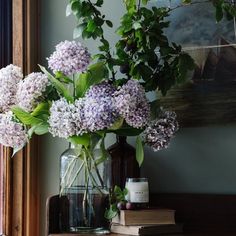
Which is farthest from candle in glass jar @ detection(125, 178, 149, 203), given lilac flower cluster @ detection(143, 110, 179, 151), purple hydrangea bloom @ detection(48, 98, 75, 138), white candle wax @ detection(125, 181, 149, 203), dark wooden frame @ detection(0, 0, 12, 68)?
dark wooden frame @ detection(0, 0, 12, 68)

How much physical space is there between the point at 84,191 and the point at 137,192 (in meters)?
0.14

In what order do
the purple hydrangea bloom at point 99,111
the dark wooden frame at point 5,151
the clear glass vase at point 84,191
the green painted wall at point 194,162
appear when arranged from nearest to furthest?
the purple hydrangea bloom at point 99,111, the clear glass vase at point 84,191, the green painted wall at point 194,162, the dark wooden frame at point 5,151

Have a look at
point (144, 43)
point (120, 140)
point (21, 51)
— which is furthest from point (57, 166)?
point (144, 43)

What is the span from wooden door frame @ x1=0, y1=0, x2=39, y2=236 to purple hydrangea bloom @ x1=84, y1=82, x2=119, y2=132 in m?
0.47

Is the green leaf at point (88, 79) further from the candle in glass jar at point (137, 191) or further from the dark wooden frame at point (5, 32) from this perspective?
the dark wooden frame at point (5, 32)

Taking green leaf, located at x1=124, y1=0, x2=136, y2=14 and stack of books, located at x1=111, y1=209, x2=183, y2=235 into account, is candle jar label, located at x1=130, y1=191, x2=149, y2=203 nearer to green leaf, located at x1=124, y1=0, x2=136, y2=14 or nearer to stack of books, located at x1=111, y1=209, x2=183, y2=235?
stack of books, located at x1=111, y1=209, x2=183, y2=235

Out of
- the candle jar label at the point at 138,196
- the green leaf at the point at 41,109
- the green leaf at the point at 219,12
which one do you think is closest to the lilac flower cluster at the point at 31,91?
the green leaf at the point at 41,109

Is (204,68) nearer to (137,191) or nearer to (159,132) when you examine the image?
(159,132)

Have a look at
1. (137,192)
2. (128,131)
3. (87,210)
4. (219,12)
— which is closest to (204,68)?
(219,12)

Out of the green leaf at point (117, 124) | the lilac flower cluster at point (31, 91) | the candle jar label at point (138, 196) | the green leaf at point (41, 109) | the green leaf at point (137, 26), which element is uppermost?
the green leaf at point (137, 26)

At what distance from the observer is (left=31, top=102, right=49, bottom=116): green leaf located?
1.35 meters

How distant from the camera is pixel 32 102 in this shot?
1352mm

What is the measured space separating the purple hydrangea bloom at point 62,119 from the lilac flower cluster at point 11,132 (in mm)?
110

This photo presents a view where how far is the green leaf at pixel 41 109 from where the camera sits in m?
1.35
